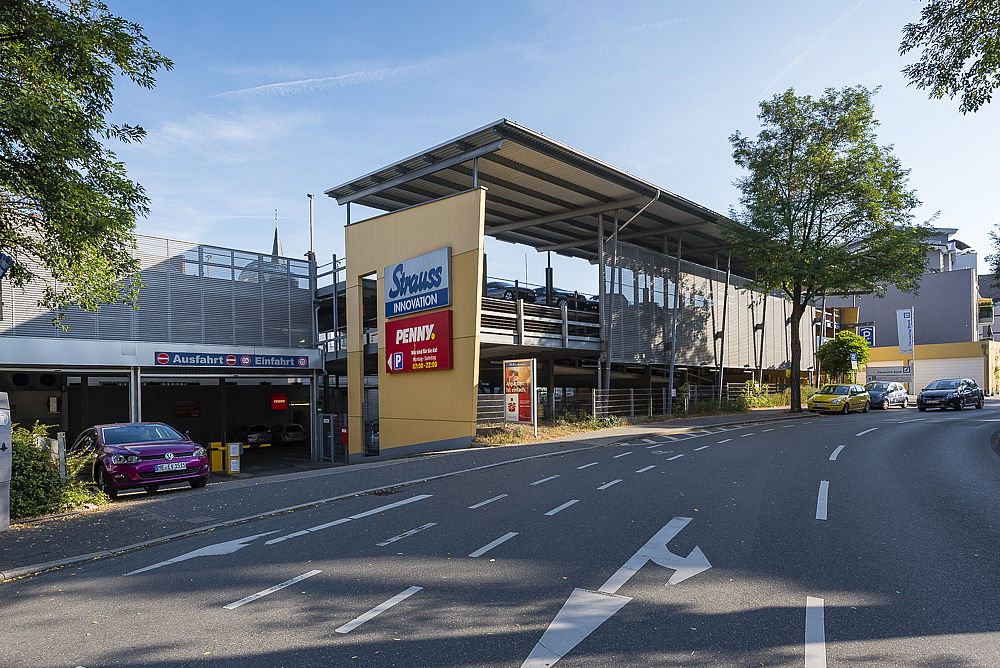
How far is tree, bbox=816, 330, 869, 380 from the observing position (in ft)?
140

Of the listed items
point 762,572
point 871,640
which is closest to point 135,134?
point 762,572

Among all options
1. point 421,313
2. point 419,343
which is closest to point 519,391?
point 419,343

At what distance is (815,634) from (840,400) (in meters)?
30.7

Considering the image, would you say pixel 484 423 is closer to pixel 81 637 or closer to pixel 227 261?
pixel 227 261

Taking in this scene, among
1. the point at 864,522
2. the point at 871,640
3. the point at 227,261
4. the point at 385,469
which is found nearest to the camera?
the point at 871,640

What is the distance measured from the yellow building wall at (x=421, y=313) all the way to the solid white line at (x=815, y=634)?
15.2 m

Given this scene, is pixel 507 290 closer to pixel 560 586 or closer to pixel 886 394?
pixel 886 394

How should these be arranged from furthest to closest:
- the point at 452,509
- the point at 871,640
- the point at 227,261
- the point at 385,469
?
the point at 227,261, the point at 385,469, the point at 452,509, the point at 871,640

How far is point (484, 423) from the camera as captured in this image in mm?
20578

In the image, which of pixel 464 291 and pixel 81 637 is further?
pixel 464 291

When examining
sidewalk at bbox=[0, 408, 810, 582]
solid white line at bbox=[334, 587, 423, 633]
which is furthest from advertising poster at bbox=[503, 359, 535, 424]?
solid white line at bbox=[334, 587, 423, 633]

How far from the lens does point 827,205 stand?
30.3m

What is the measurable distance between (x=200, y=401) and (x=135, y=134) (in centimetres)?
2727

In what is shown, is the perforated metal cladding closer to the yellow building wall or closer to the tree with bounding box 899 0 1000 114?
the yellow building wall
